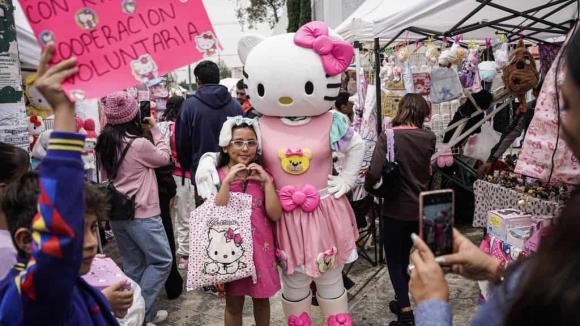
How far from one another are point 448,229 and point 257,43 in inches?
84.6

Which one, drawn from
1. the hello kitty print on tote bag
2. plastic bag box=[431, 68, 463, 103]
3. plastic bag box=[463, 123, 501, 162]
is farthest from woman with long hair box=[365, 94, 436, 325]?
plastic bag box=[463, 123, 501, 162]

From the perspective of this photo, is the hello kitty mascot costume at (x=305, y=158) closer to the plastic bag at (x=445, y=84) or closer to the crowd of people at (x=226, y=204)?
the crowd of people at (x=226, y=204)

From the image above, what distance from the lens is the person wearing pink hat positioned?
3080mm

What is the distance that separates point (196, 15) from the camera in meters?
1.48

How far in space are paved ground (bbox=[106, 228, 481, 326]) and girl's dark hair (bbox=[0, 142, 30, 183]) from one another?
6.62ft

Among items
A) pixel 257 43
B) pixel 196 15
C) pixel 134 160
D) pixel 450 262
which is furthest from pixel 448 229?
pixel 134 160

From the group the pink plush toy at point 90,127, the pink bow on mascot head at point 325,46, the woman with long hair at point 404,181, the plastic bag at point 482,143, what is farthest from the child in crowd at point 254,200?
the plastic bag at point 482,143

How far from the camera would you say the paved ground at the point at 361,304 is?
3572 millimetres

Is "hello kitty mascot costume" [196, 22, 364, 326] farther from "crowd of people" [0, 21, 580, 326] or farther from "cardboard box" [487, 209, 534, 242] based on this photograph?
"cardboard box" [487, 209, 534, 242]

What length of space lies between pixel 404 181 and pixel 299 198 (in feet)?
3.09

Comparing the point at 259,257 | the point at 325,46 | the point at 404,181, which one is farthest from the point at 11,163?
the point at 404,181

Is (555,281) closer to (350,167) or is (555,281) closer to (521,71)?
(350,167)

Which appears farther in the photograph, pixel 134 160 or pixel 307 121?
pixel 134 160

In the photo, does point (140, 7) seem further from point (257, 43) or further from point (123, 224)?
point (123, 224)
